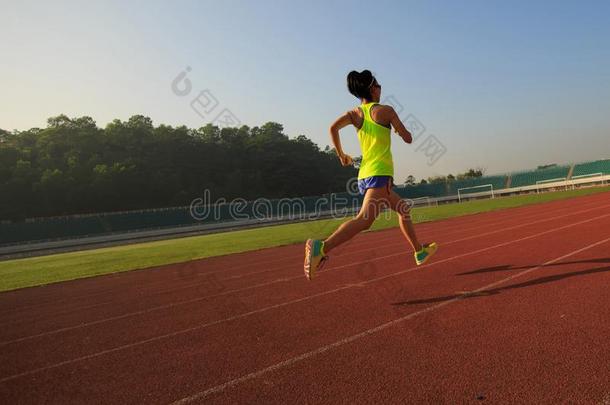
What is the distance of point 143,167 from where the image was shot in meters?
64.1

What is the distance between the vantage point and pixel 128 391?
3.08m

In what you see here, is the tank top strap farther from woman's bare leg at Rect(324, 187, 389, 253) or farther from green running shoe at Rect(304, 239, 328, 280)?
green running shoe at Rect(304, 239, 328, 280)

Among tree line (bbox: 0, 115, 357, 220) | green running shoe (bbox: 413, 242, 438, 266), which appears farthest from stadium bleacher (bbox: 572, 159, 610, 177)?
green running shoe (bbox: 413, 242, 438, 266)

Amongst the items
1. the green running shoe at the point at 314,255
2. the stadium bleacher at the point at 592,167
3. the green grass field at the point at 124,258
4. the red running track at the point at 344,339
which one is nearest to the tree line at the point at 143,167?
the green grass field at the point at 124,258

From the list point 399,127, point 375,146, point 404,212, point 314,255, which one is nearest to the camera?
point 399,127

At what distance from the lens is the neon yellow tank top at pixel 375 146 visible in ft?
15.6

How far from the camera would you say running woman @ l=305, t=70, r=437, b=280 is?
4.74m

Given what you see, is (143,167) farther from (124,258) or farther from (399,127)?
(399,127)

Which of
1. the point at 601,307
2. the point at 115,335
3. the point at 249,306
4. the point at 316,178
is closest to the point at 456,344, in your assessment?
the point at 601,307

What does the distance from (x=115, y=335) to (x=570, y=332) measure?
423cm

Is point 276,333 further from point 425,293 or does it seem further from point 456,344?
point 425,293

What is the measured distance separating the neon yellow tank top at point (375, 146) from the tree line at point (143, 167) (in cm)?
5421

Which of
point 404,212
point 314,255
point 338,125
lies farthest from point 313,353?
point 338,125

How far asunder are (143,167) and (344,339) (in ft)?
213
